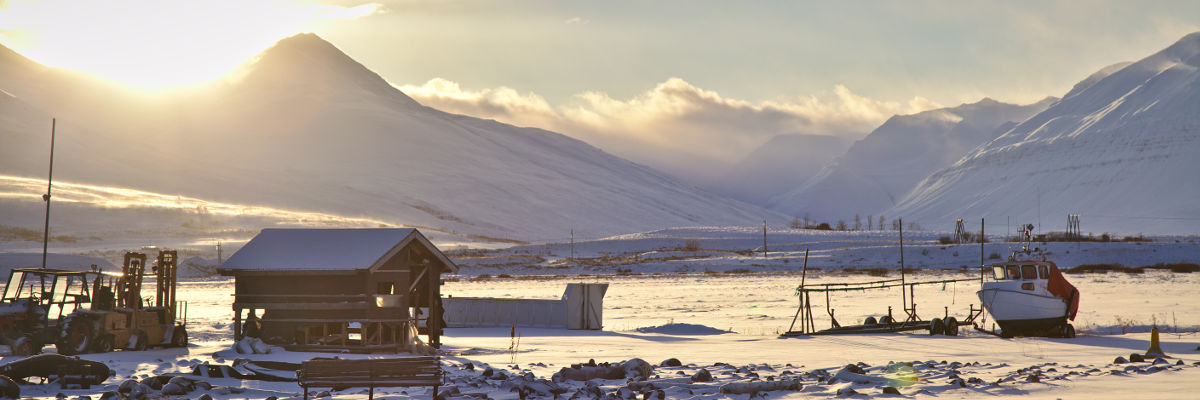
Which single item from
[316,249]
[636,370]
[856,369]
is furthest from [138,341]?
[856,369]

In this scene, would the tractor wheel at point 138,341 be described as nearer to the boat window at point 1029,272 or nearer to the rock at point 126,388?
the rock at point 126,388

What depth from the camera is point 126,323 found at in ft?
93.1

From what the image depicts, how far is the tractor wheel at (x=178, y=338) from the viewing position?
29.3 metres

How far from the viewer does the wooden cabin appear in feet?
90.1

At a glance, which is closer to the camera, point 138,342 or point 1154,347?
point 1154,347

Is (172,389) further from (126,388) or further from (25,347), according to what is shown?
(25,347)

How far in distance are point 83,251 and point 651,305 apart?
8835cm

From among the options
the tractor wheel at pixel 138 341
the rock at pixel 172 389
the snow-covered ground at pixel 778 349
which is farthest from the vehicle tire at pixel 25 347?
the rock at pixel 172 389

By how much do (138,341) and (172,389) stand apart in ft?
33.0

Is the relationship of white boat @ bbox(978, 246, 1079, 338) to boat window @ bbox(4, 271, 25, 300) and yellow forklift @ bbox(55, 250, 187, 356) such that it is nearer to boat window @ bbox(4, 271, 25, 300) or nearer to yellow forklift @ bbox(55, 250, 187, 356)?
yellow forklift @ bbox(55, 250, 187, 356)

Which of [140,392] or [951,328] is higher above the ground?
[951,328]

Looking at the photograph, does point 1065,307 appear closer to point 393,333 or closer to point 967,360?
point 967,360

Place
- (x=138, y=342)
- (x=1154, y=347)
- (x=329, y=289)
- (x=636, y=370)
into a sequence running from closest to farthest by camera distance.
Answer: (x=636, y=370) → (x=1154, y=347) → (x=329, y=289) → (x=138, y=342)

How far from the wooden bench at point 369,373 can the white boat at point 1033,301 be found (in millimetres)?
21314
